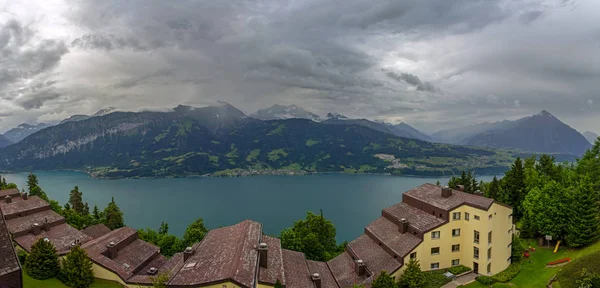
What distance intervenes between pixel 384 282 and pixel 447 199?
50.0 ft

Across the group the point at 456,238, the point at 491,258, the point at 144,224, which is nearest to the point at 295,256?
the point at 456,238

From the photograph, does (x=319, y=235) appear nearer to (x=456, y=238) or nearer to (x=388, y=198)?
(x=456, y=238)

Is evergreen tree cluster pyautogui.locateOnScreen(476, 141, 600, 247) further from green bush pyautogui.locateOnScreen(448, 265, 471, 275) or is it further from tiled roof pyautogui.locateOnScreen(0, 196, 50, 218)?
tiled roof pyautogui.locateOnScreen(0, 196, 50, 218)

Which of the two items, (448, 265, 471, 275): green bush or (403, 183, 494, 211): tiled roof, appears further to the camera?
(403, 183, 494, 211): tiled roof

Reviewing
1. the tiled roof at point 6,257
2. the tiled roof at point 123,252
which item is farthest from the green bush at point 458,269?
the tiled roof at point 6,257

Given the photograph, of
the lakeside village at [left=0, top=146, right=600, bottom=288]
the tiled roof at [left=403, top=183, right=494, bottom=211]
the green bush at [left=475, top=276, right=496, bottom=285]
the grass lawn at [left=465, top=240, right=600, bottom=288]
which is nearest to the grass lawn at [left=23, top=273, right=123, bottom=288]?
the lakeside village at [left=0, top=146, right=600, bottom=288]

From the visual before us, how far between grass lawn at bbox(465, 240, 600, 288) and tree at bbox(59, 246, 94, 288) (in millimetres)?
43943

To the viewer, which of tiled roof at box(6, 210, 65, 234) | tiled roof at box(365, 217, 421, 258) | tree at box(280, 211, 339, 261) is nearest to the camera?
tiled roof at box(365, 217, 421, 258)

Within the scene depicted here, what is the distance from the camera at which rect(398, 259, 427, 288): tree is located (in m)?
33.2

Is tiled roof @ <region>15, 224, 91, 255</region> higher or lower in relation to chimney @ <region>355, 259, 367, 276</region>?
higher

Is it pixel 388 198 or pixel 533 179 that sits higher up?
pixel 533 179

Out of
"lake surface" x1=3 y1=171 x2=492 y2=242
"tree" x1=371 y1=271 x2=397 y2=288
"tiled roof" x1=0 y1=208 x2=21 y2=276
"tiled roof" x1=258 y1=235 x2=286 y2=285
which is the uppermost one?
"tiled roof" x1=0 y1=208 x2=21 y2=276

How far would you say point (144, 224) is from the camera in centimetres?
11706

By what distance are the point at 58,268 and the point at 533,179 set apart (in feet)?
250
